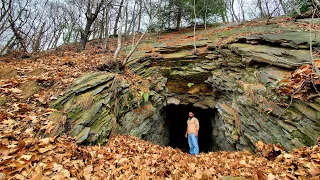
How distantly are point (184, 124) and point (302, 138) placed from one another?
9.43 metres

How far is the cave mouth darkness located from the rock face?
640 mm

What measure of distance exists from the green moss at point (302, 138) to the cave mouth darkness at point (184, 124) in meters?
5.68

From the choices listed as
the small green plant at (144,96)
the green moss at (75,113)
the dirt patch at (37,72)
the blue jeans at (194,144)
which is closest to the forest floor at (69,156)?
the green moss at (75,113)

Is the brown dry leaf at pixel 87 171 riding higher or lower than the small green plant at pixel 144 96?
lower

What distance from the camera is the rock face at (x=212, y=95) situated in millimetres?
4945

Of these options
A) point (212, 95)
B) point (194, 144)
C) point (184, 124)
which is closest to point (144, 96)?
point (194, 144)

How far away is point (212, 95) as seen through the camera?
9297 mm

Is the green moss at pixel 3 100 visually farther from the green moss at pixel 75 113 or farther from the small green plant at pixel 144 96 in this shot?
the small green plant at pixel 144 96

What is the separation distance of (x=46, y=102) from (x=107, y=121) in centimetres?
181

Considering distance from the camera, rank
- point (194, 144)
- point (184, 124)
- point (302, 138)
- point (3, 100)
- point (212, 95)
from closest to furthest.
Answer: point (302, 138) < point (3, 100) < point (194, 144) < point (212, 95) < point (184, 124)

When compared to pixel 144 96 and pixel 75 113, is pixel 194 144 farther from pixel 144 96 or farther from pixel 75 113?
pixel 75 113

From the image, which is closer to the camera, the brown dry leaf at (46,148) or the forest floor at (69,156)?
the forest floor at (69,156)

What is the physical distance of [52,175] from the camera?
3117 mm

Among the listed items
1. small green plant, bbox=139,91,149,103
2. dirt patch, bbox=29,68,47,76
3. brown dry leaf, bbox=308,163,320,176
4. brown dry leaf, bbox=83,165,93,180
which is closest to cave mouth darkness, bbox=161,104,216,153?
small green plant, bbox=139,91,149,103
